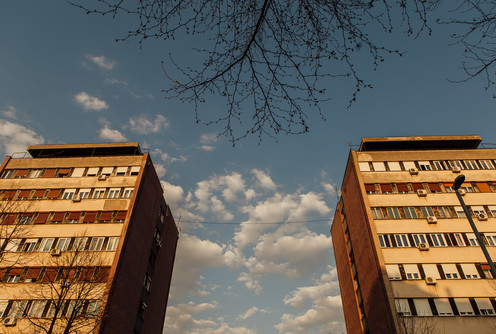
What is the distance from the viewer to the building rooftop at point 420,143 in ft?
96.2

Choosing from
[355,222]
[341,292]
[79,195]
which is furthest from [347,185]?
[79,195]

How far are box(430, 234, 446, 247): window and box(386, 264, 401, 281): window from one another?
3.94 m

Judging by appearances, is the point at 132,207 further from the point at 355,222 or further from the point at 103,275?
the point at 355,222

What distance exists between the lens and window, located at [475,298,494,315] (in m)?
19.2

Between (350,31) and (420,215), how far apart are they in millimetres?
24541

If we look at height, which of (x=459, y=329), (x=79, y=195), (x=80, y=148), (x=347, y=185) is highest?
(x=80, y=148)

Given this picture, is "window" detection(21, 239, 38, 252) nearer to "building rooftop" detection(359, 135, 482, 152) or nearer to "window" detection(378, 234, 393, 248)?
"window" detection(378, 234, 393, 248)

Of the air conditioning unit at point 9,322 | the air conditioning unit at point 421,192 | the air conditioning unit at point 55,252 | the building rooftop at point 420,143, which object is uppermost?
the building rooftop at point 420,143

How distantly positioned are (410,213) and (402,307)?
7865mm

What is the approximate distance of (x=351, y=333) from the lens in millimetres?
30656

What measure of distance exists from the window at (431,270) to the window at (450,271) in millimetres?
600

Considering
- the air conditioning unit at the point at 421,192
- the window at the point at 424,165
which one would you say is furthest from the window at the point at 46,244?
the window at the point at 424,165

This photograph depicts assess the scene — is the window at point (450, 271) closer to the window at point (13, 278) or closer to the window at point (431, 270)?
the window at point (431, 270)

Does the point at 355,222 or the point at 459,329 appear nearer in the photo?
the point at 459,329
